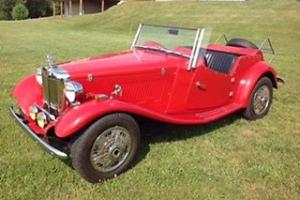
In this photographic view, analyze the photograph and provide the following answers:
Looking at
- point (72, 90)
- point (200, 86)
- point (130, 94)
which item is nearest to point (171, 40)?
point (200, 86)

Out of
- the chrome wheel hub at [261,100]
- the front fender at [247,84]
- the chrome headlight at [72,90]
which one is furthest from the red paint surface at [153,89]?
the chrome wheel hub at [261,100]

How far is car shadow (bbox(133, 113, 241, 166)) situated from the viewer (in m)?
5.16

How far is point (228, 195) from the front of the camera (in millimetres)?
4207

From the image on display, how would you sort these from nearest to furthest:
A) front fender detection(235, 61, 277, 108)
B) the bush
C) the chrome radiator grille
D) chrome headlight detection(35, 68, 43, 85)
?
the chrome radiator grille < chrome headlight detection(35, 68, 43, 85) < front fender detection(235, 61, 277, 108) < the bush

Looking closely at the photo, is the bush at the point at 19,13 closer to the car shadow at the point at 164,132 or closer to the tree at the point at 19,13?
the tree at the point at 19,13

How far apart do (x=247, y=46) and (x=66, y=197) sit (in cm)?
413

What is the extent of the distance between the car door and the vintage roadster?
1 cm

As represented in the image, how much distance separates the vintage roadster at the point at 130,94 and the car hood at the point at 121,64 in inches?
0.4

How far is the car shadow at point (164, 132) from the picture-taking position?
5.16 meters

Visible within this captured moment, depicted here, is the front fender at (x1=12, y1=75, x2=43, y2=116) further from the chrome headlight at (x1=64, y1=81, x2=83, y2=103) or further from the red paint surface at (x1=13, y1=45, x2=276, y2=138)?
the chrome headlight at (x1=64, y1=81, x2=83, y2=103)

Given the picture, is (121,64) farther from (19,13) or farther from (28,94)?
(19,13)

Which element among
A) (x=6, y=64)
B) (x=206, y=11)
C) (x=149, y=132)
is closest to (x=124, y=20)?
(x=206, y=11)

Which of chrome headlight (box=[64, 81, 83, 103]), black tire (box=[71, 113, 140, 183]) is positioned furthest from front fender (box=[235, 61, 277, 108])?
chrome headlight (box=[64, 81, 83, 103])

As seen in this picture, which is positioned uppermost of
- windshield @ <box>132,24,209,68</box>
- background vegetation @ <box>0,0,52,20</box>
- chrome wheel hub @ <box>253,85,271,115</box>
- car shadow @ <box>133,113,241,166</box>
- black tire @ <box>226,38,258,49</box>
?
windshield @ <box>132,24,209,68</box>
